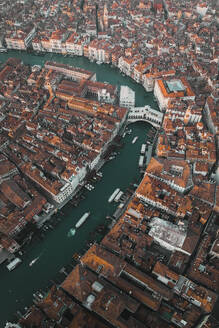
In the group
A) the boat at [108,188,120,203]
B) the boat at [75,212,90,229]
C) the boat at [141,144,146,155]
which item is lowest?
the boat at [75,212,90,229]

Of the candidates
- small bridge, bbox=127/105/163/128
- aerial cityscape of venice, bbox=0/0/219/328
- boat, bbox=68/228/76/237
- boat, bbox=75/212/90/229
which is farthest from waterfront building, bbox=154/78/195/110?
boat, bbox=68/228/76/237

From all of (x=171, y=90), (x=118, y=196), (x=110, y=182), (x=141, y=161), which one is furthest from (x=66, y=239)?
(x=171, y=90)

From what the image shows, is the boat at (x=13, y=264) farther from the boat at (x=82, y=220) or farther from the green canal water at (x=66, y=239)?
the boat at (x=82, y=220)

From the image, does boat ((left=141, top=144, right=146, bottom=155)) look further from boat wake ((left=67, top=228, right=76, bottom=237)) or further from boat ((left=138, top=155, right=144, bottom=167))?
boat wake ((left=67, top=228, right=76, bottom=237))

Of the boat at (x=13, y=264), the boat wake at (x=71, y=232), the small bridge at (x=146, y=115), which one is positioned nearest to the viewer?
the boat at (x=13, y=264)

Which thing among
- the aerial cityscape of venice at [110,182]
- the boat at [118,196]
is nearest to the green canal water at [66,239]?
the aerial cityscape of venice at [110,182]

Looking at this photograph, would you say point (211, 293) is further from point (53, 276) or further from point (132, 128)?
point (132, 128)
